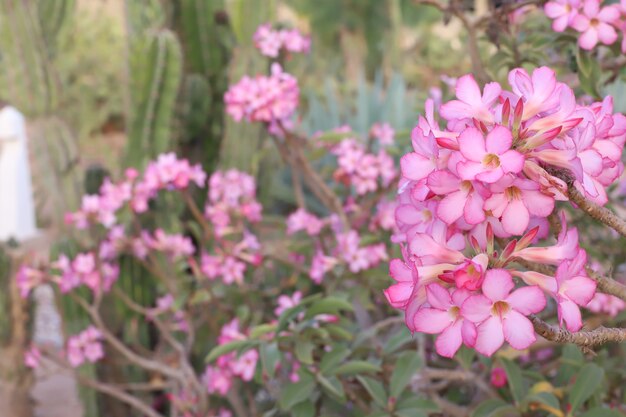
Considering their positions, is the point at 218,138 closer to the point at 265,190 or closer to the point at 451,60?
the point at 265,190

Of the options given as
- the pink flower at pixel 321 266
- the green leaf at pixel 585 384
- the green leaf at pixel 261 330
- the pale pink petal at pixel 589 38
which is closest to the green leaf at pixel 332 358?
the green leaf at pixel 261 330

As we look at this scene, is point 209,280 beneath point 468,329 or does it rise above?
beneath

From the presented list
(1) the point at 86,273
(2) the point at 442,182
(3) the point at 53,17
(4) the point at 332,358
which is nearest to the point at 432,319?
(2) the point at 442,182

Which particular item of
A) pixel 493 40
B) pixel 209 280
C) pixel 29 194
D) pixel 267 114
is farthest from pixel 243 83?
pixel 29 194

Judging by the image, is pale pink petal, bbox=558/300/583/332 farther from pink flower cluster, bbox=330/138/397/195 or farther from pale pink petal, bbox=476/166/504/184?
pink flower cluster, bbox=330/138/397/195

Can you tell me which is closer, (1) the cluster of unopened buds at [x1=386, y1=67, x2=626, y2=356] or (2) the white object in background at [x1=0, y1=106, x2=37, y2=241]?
(1) the cluster of unopened buds at [x1=386, y1=67, x2=626, y2=356]

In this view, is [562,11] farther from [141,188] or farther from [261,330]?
[141,188]

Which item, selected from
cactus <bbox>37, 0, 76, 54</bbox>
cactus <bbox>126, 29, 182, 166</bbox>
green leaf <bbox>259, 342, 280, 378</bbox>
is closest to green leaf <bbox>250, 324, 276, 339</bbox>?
green leaf <bbox>259, 342, 280, 378</bbox>
